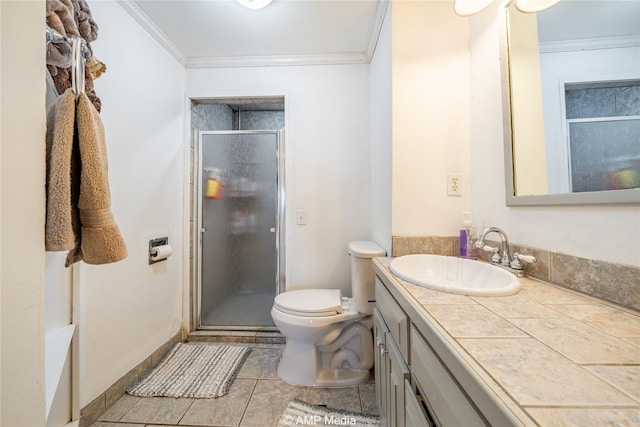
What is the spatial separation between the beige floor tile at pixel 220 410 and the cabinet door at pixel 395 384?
2.61ft

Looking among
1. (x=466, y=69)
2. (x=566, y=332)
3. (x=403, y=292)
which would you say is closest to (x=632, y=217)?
(x=566, y=332)

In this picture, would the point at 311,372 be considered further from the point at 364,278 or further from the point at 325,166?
the point at 325,166

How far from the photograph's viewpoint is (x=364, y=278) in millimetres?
1370

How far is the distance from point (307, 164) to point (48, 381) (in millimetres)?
1669

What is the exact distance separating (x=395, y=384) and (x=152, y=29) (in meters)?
2.33

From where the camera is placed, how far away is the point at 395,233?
124cm

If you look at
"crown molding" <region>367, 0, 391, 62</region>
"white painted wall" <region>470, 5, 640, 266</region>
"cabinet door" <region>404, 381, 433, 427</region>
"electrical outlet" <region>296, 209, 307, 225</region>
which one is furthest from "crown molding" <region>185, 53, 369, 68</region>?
"cabinet door" <region>404, 381, 433, 427</region>

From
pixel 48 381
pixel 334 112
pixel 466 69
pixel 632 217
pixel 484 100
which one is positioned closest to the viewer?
pixel 632 217

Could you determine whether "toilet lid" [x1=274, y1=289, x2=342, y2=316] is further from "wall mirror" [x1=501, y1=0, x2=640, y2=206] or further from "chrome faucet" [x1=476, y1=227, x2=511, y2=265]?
"wall mirror" [x1=501, y1=0, x2=640, y2=206]

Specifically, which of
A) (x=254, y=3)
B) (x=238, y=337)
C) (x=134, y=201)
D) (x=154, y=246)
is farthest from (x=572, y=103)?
(x=238, y=337)

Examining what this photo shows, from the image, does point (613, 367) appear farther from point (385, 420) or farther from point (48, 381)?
point (48, 381)

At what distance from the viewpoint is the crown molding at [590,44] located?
24.5 inches

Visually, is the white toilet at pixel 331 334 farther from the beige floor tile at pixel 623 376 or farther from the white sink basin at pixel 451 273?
the beige floor tile at pixel 623 376

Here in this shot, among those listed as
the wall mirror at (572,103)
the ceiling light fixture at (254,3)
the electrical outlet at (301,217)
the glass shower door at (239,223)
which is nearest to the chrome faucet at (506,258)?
the wall mirror at (572,103)
